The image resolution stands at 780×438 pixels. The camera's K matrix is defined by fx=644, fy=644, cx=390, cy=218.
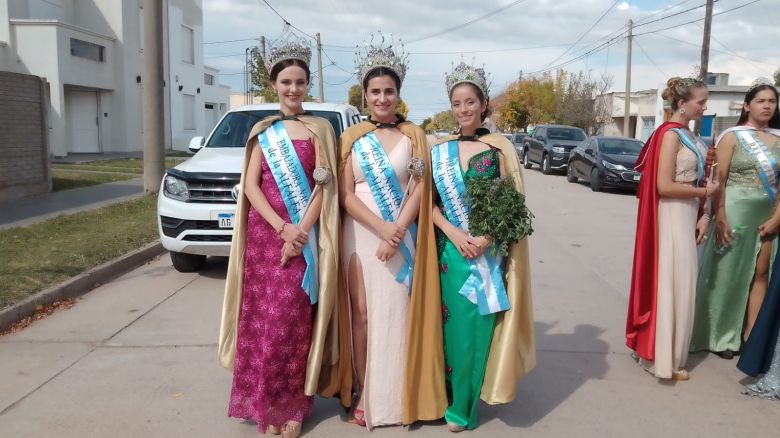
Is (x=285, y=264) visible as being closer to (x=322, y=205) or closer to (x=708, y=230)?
(x=322, y=205)

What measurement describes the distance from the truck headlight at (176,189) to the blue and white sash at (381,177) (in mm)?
3981

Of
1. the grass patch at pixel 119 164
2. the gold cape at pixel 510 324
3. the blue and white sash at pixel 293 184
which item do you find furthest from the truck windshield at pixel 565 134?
the blue and white sash at pixel 293 184

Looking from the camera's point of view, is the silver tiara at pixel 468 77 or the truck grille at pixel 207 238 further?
the truck grille at pixel 207 238

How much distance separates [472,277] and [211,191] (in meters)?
4.07

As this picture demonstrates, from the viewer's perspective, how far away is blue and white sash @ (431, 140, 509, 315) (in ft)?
11.5

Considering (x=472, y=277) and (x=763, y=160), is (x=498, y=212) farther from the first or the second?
(x=763, y=160)

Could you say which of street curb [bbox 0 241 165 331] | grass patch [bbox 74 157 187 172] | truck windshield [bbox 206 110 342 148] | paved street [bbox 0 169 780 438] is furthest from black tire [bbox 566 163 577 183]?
street curb [bbox 0 241 165 331]

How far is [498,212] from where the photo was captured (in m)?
3.34

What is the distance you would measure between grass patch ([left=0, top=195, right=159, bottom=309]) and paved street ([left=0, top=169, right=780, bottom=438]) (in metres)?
0.49

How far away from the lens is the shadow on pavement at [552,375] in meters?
3.90

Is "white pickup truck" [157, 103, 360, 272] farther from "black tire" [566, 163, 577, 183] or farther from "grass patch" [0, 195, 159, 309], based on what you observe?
"black tire" [566, 163, 577, 183]

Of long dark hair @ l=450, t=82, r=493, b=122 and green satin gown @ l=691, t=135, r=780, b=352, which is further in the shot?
green satin gown @ l=691, t=135, r=780, b=352

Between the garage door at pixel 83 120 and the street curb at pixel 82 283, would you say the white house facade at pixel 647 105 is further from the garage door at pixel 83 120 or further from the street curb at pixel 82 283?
the street curb at pixel 82 283

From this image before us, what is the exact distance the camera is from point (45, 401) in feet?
13.2
